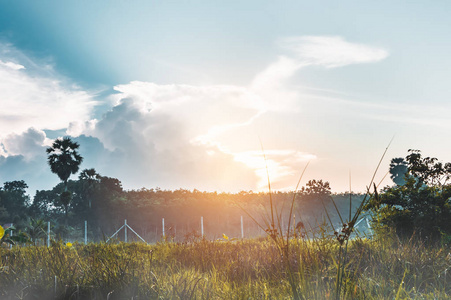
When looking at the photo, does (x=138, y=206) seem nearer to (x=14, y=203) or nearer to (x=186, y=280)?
(x=14, y=203)

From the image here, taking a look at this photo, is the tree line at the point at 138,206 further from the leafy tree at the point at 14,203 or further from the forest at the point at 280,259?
the forest at the point at 280,259

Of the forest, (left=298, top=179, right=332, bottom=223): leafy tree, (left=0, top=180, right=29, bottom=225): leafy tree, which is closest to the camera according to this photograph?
the forest

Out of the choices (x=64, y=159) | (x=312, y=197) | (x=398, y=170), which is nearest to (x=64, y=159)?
(x=64, y=159)

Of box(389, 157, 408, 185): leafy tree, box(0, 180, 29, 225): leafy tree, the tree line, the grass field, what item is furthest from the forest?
box(389, 157, 408, 185): leafy tree

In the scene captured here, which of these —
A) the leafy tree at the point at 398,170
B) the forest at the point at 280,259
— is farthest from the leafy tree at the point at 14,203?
the leafy tree at the point at 398,170

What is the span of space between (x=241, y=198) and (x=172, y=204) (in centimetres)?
530

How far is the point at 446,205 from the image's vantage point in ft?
→ 33.0

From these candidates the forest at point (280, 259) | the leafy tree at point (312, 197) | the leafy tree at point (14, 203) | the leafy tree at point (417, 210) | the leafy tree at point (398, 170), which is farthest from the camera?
the leafy tree at point (398, 170)

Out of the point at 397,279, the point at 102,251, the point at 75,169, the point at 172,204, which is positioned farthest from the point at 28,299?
the point at 75,169

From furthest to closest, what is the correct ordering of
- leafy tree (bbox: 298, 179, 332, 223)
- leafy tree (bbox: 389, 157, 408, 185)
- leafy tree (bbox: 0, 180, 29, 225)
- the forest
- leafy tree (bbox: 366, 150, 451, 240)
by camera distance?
leafy tree (bbox: 389, 157, 408, 185) → leafy tree (bbox: 0, 180, 29, 225) → leafy tree (bbox: 298, 179, 332, 223) → leafy tree (bbox: 366, 150, 451, 240) → the forest

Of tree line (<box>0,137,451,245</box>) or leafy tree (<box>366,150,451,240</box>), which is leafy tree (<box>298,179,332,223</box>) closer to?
tree line (<box>0,137,451,245</box>)

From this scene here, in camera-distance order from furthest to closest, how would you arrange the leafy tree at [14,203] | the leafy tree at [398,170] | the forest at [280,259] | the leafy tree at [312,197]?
the leafy tree at [398,170] < the leafy tree at [14,203] < the leafy tree at [312,197] < the forest at [280,259]

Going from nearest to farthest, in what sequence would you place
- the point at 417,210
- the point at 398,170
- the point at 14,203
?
the point at 417,210
the point at 14,203
the point at 398,170

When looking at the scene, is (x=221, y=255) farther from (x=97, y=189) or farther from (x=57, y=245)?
(x=97, y=189)
